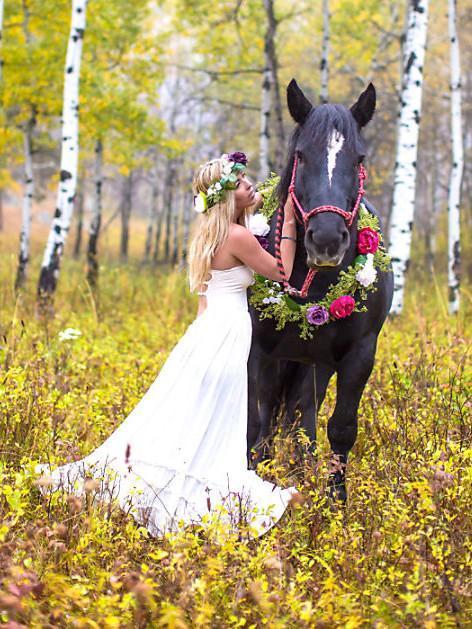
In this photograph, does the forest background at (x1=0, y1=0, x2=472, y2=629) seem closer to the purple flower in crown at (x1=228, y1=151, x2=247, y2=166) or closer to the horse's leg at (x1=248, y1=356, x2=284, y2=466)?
the horse's leg at (x1=248, y1=356, x2=284, y2=466)

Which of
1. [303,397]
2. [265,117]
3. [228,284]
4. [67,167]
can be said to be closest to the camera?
[228,284]

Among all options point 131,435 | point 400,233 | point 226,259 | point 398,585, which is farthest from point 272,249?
point 400,233

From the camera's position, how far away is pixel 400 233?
1078 centimetres

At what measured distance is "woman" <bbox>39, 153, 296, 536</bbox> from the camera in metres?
4.03

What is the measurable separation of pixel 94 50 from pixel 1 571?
17734mm

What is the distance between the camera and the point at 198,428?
163 inches

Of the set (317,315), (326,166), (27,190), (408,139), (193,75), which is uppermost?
(193,75)

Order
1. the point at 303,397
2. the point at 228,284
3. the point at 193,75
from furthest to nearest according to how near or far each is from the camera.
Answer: the point at 193,75
the point at 303,397
the point at 228,284

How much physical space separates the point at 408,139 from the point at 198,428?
7.79 metres

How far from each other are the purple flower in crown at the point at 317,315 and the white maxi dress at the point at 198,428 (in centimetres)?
41

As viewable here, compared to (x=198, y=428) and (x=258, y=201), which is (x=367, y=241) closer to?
(x=258, y=201)

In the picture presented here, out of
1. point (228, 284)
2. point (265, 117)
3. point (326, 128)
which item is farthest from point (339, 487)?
point (265, 117)

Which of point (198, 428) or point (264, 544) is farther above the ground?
point (198, 428)

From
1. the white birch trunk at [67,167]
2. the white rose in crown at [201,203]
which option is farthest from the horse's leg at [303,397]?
the white birch trunk at [67,167]
